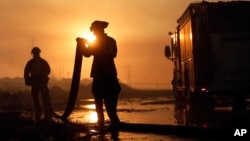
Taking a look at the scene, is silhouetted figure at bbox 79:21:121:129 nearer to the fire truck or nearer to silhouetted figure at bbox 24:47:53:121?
silhouetted figure at bbox 24:47:53:121

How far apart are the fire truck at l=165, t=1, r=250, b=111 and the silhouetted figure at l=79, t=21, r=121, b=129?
189 inches

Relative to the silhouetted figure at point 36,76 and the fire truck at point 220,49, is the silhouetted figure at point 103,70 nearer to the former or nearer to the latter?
the silhouetted figure at point 36,76

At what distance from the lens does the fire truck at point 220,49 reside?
1634 centimetres

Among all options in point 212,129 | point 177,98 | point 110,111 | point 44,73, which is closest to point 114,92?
point 110,111

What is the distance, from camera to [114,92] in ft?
39.9

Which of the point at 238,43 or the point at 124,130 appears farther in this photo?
the point at 238,43

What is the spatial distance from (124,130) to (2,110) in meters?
6.43

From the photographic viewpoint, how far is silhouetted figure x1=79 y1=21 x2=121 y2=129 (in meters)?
12.1

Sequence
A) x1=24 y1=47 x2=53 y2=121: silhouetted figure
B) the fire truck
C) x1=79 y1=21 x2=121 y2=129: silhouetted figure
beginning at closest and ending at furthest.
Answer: x1=79 y1=21 x2=121 y2=129: silhouetted figure < the fire truck < x1=24 y1=47 x2=53 y2=121: silhouetted figure

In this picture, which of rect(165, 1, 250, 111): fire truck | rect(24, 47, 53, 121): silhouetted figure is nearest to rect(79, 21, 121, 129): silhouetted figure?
rect(24, 47, 53, 121): silhouetted figure

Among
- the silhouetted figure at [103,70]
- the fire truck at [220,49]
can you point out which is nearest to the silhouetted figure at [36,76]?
the fire truck at [220,49]

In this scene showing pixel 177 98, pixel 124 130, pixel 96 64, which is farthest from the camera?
pixel 177 98

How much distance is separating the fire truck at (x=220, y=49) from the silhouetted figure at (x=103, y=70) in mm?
4802

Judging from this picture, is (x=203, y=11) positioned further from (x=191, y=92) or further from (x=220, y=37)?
(x=191, y=92)
